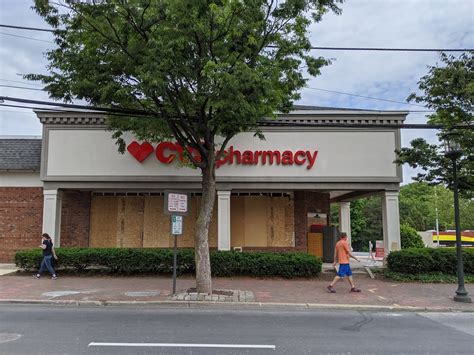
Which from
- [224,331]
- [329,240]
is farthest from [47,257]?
[329,240]

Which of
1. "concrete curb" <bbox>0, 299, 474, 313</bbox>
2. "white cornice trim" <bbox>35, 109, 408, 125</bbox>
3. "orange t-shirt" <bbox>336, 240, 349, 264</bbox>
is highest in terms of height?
"white cornice trim" <bbox>35, 109, 408, 125</bbox>

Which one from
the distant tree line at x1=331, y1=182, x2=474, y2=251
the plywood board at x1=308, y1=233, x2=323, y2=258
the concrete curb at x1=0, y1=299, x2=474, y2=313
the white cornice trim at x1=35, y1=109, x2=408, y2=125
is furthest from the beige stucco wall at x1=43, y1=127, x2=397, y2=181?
the distant tree line at x1=331, y1=182, x2=474, y2=251

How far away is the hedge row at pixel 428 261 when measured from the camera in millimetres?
15281

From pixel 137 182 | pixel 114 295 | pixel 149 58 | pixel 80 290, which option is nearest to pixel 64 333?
pixel 114 295

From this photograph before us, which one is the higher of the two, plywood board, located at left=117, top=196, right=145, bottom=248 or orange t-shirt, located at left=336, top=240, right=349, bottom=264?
plywood board, located at left=117, top=196, right=145, bottom=248

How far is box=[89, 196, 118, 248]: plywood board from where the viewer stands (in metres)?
18.5

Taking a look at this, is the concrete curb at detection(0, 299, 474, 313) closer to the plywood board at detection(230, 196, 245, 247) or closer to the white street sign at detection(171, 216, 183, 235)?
the white street sign at detection(171, 216, 183, 235)

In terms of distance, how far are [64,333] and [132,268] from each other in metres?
7.70

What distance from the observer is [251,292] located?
1212cm

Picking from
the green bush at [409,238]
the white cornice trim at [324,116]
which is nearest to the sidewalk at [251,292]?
the white cornice trim at [324,116]

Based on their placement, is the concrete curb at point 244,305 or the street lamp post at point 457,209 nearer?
the concrete curb at point 244,305

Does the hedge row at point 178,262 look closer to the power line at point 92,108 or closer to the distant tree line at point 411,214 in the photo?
the power line at point 92,108

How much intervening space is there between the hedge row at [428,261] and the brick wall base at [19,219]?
14326 mm

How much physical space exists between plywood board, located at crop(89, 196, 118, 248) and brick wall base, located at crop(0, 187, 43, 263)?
2.13m
